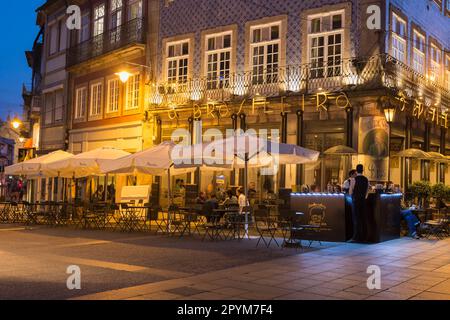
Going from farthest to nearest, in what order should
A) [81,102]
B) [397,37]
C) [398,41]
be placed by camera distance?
[81,102] < [398,41] < [397,37]

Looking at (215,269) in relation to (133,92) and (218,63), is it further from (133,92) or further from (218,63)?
(133,92)

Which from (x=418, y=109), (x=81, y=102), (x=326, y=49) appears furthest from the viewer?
(x=81, y=102)

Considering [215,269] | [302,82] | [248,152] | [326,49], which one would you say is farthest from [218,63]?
[215,269]

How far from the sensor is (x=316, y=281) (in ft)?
25.6

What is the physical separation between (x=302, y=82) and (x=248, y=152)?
530cm

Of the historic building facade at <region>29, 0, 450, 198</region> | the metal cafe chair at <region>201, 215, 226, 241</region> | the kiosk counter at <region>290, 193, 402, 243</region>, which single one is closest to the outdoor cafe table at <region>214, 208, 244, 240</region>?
the metal cafe chair at <region>201, 215, 226, 241</region>

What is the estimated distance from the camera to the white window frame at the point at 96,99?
2519 centimetres

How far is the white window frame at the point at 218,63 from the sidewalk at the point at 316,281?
10.4 meters

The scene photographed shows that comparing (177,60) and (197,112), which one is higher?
(177,60)

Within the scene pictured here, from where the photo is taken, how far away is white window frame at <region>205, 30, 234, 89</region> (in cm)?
1978

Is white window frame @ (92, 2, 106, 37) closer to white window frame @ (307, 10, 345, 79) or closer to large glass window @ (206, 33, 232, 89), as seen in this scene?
large glass window @ (206, 33, 232, 89)

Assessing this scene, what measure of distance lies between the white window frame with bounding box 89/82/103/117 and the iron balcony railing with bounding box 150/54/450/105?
14.0ft

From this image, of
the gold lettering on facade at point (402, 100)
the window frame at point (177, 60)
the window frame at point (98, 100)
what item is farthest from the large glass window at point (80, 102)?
the gold lettering on facade at point (402, 100)
